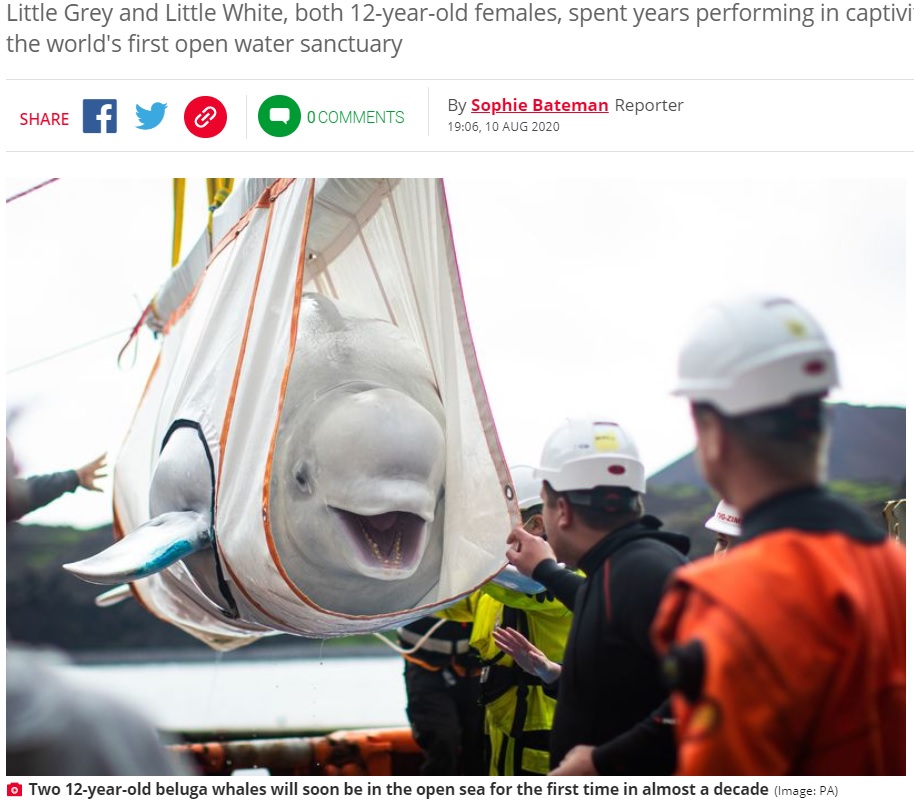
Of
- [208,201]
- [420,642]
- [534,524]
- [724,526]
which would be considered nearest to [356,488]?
[534,524]

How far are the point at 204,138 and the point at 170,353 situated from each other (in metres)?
2.01

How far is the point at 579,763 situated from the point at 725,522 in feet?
6.19

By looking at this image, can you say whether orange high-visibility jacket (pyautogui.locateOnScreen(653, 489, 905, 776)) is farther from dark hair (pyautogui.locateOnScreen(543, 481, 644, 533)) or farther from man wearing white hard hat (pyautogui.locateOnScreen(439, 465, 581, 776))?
man wearing white hard hat (pyautogui.locateOnScreen(439, 465, 581, 776))

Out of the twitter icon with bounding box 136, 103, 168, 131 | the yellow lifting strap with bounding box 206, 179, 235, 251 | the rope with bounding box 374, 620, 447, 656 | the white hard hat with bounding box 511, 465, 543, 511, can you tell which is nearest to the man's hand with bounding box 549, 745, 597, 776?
the white hard hat with bounding box 511, 465, 543, 511

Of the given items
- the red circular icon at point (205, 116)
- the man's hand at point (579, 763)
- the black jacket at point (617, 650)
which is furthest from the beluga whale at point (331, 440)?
the man's hand at point (579, 763)

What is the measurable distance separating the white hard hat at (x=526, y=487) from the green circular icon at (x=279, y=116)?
1741mm

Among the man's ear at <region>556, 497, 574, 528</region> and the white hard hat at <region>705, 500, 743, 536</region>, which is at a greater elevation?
the man's ear at <region>556, 497, 574, 528</region>

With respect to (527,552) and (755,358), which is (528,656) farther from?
(755,358)

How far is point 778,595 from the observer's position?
168cm

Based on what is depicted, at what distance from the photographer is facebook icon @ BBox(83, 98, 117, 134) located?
3920 millimetres

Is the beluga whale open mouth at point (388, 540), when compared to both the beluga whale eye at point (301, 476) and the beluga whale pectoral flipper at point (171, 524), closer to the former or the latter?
the beluga whale eye at point (301, 476)

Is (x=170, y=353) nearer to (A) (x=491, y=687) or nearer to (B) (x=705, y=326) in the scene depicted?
(A) (x=491, y=687)

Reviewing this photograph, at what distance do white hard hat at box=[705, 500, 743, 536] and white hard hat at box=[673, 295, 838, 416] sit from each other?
7.37ft
